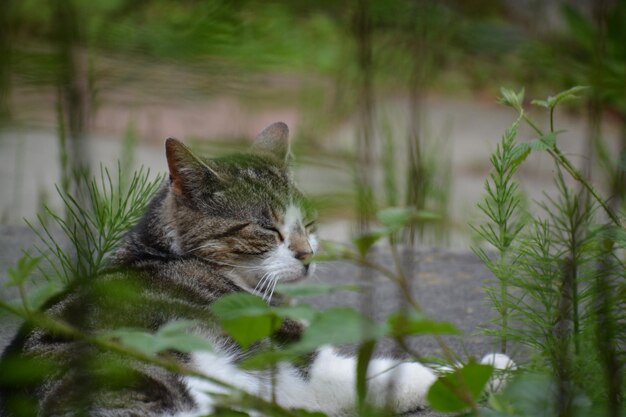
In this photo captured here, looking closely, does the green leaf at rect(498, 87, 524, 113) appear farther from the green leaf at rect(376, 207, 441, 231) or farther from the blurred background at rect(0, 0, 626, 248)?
the green leaf at rect(376, 207, 441, 231)

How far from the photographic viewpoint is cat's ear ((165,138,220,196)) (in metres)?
2.38

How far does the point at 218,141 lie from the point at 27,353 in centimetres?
97

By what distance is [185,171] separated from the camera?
244 centimetres

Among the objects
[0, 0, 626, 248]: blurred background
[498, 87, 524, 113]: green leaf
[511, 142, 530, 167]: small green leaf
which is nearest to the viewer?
[0, 0, 626, 248]: blurred background

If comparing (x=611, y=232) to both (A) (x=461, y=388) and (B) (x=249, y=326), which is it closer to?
(A) (x=461, y=388)

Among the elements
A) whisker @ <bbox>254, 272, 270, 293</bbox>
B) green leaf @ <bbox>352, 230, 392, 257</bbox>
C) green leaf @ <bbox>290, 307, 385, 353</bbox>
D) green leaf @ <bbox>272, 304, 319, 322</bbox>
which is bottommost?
green leaf @ <bbox>290, 307, 385, 353</bbox>

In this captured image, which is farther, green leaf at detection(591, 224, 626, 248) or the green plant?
green leaf at detection(591, 224, 626, 248)

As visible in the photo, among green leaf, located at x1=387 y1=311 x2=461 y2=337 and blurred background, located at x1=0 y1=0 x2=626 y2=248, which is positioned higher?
blurred background, located at x1=0 y1=0 x2=626 y2=248

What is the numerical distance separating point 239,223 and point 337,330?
4.72 ft

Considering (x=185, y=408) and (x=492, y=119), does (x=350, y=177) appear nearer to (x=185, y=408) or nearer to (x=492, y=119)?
(x=185, y=408)

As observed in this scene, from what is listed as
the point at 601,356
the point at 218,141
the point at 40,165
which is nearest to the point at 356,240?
the point at 218,141

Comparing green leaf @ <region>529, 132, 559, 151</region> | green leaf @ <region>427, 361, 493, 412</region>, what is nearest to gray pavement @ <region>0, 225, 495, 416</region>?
green leaf @ <region>529, 132, 559, 151</region>

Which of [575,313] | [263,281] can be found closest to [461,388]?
[575,313]

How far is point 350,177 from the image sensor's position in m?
1.21
